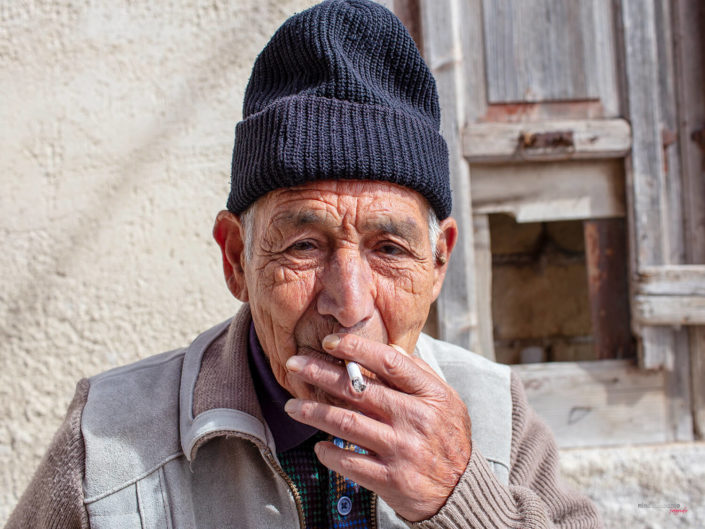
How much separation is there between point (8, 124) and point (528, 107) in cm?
217

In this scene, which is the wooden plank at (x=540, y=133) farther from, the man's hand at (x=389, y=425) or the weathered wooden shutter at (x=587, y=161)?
the man's hand at (x=389, y=425)

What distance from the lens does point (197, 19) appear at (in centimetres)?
219

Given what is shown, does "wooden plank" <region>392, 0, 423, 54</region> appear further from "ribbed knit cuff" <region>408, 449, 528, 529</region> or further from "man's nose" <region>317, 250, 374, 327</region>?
"ribbed knit cuff" <region>408, 449, 528, 529</region>

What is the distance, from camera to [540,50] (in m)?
2.56

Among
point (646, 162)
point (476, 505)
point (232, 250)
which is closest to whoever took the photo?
point (476, 505)

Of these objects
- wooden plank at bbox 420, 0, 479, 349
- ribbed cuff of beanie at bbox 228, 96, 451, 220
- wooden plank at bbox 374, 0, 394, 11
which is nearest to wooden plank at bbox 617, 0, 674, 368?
wooden plank at bbox 420, 0, 479, 349

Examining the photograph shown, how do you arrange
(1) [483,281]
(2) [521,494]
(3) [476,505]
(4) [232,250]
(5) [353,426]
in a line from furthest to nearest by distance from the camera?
(1) [483,281]
(4) [232,250]
(2) [521,494]
(3) [476,505]
(5) [353,426]

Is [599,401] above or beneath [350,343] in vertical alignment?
beneath

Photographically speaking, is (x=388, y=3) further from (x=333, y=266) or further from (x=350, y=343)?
(x=350, y=343)

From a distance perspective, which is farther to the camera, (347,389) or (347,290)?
(347,290)

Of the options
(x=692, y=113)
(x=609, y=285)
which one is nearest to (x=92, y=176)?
(x=609, y=285)

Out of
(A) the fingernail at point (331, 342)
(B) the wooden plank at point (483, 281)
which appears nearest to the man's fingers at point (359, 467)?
(A) the fingernail at point (331, 342)

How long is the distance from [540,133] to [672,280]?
0.87 m

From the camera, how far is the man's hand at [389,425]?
118cm
